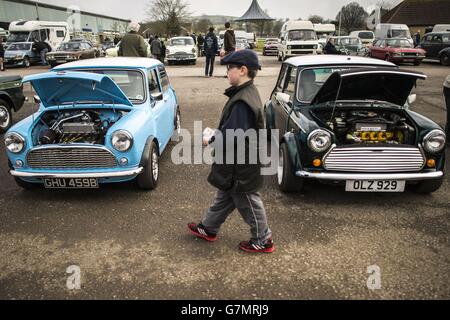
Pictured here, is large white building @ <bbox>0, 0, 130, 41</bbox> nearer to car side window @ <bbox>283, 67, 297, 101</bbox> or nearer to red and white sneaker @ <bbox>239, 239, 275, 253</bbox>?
car side window @ <bbox>283, 67, 297, 101</bbox>

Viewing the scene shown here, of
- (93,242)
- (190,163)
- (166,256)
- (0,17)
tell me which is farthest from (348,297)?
(0,17)

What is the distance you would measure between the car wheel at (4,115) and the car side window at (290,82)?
6073 millimetres

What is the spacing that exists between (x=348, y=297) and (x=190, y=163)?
11.5 ft

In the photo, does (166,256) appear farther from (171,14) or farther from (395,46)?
(171,14)

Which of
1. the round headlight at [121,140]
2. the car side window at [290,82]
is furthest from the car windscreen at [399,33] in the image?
the round headlight at [121,140]

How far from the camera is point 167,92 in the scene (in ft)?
20.2

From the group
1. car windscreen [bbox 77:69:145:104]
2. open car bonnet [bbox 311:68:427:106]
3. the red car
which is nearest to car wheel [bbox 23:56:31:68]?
car windscreen [bbox 77:69:145:104]

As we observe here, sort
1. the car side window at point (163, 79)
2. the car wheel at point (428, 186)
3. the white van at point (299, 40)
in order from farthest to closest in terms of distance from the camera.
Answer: the white van at point (299, 40) → the car side window at point (163, 79) → the car wheel at point (428, 186)

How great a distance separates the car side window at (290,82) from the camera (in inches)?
203

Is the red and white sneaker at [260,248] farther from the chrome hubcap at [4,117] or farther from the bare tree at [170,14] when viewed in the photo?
the bare tree at [170,14]

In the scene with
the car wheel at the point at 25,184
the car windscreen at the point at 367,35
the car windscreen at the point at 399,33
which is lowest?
the car wheel at the point at 25,184

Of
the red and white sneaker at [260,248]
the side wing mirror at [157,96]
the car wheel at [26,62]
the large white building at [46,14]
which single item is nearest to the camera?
the red and white sneaker at [260,248]

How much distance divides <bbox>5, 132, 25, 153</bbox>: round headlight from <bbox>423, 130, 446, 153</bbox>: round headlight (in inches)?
185

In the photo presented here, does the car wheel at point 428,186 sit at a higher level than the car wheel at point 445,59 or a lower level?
lower
